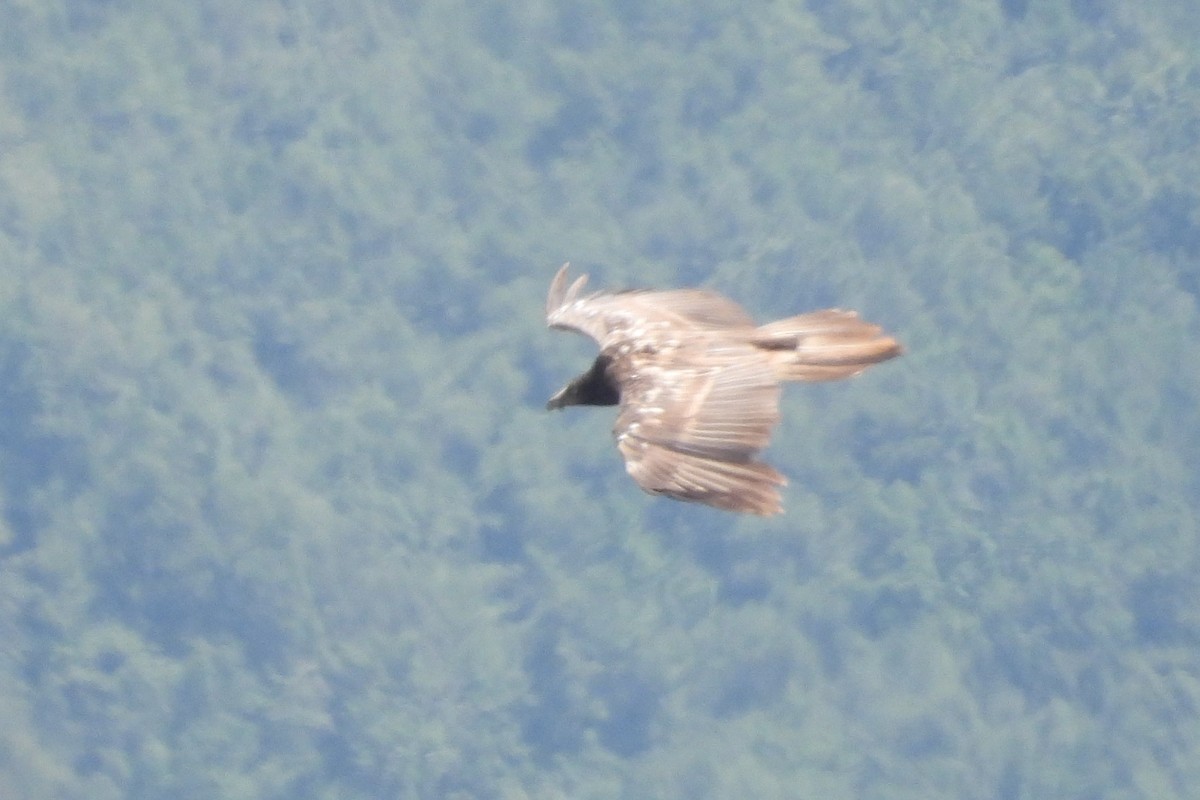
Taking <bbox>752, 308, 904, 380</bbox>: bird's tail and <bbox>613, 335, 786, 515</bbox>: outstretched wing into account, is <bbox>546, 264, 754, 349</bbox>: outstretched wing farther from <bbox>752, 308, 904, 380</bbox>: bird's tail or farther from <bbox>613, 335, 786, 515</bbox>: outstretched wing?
<bbox>613, 335, 786, 515</bbox>: outstretched wing

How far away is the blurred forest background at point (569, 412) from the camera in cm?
11131

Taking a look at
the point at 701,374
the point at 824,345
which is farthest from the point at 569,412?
the point at 701,374

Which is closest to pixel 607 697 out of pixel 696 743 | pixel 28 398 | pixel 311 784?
pixel 696 743

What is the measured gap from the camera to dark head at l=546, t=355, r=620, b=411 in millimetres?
23234

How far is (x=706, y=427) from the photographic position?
1991cm

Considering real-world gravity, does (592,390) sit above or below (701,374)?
above

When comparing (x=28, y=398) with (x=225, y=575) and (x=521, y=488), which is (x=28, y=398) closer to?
(x=225, y=575)

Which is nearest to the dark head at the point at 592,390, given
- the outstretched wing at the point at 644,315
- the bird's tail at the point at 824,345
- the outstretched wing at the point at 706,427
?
the outstretched wing at the point at 644,315

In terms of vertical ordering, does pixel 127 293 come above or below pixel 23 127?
below

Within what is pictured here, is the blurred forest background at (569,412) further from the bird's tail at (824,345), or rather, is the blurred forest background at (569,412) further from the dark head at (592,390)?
the bird's tail at (824,345)

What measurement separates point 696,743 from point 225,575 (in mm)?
23732

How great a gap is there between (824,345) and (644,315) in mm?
3195

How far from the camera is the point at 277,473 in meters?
119

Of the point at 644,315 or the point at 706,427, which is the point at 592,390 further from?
the point at 706,427
